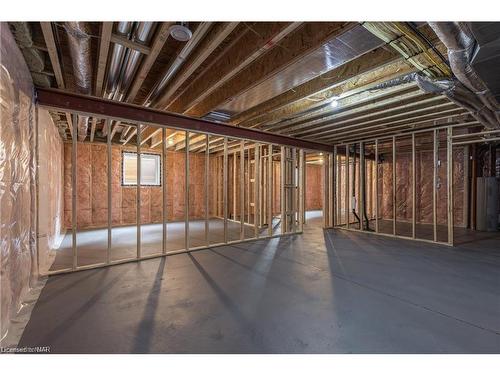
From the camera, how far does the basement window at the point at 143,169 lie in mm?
6965

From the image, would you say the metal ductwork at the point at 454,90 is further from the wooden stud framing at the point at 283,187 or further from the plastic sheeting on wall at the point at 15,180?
the plastic sheeting on wall at the point at 15,180

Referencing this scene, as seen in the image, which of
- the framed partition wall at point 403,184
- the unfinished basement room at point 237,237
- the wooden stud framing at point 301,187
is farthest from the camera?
the framed partition wall at point 403,184

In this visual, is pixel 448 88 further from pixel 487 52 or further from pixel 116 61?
pixel 116 61

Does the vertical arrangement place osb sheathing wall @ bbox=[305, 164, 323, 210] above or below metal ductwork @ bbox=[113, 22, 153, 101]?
below

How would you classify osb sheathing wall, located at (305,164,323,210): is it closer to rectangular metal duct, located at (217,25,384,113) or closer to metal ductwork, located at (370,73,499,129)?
metal ductwork, located at (370,73,499,129)

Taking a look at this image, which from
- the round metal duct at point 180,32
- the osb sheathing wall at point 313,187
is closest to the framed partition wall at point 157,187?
the round metal duct at point 180,32

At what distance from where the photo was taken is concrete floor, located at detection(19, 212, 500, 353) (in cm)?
169

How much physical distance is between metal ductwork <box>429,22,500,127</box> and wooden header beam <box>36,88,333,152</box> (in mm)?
3171

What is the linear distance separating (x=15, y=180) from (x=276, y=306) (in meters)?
2.52

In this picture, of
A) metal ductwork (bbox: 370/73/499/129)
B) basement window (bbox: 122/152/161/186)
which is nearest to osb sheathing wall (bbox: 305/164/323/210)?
basement window (bbox: 122/152/161/186)

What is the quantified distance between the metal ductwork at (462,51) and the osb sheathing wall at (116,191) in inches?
193

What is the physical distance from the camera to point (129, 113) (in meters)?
3.40

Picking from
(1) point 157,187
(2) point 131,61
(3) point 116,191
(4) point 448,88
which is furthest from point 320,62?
(3) point 116,191
